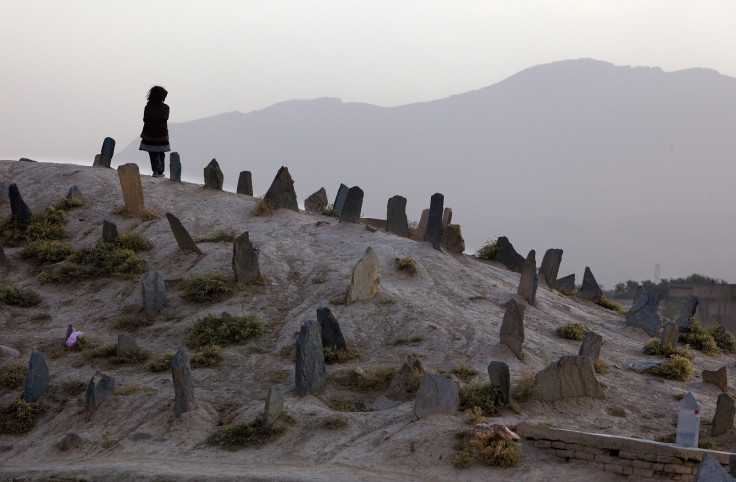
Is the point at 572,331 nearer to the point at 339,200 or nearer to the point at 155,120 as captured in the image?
the point at 339,200

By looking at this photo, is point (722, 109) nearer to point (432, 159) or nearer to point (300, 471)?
point (432, 159)

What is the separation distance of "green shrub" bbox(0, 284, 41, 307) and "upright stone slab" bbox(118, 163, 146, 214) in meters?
3.98

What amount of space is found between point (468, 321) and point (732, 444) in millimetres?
5525

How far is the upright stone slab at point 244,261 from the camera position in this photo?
688 inches

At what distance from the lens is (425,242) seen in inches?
799

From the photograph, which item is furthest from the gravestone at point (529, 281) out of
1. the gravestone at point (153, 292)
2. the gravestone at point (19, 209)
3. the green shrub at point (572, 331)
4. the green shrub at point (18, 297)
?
the gravestone at point (19, 209)

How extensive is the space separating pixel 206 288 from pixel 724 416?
30.9ft

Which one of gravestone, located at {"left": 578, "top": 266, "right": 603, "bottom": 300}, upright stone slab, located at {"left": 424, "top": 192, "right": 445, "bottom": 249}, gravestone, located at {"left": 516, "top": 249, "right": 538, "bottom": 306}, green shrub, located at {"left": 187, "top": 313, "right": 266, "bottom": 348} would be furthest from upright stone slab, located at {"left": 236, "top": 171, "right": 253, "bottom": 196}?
gravestone, located at {"left": 578, "top": 266, "right": 603, "bottom": 300}

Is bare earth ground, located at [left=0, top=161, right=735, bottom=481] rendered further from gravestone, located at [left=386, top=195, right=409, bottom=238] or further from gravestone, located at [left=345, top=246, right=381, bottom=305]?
gravestone, located at [left=386, top=195, right=409, bottom=238]

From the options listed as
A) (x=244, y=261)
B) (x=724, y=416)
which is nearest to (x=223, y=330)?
(x=244, y=261)

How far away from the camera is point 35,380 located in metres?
13.8

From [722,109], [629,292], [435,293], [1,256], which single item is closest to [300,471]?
[435,293]

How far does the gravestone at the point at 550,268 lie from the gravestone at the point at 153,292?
9.43 meters

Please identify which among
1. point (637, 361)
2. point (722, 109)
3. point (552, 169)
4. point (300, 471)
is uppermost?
point (722, 109)
